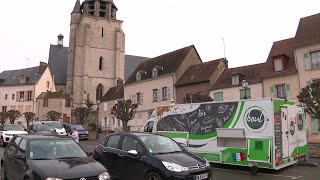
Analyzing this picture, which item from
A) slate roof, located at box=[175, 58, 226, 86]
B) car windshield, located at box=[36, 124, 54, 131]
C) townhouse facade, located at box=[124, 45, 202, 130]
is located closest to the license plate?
car windshield, located at box=[36, 124, 54, 131]

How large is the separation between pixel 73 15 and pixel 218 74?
137ft

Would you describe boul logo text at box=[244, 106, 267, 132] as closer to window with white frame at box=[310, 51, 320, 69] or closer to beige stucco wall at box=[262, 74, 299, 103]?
beige stucco wall at box=[262, 74, 299, 103]

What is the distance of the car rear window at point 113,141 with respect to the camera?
33.9ft

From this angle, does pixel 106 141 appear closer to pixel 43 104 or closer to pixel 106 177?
pixel 106 177

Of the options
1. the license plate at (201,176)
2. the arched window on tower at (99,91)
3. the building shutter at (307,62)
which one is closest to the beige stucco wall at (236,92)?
the building shutter at (307,62)

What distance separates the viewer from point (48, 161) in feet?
25.4

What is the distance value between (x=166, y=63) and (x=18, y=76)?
36.3 metres

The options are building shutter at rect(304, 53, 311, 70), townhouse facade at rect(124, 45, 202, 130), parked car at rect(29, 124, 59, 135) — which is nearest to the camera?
parked car at rect(29, 124, 59, 135)

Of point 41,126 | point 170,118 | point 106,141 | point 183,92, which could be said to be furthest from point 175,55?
point 106,141

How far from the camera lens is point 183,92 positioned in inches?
1459

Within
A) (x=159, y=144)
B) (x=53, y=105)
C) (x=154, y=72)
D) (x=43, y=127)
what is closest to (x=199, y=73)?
(x=154, y=72)

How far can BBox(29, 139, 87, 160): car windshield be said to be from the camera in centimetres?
812

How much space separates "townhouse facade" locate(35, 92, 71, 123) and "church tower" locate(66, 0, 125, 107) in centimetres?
254

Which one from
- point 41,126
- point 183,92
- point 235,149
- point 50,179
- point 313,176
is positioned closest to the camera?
point 50,179
